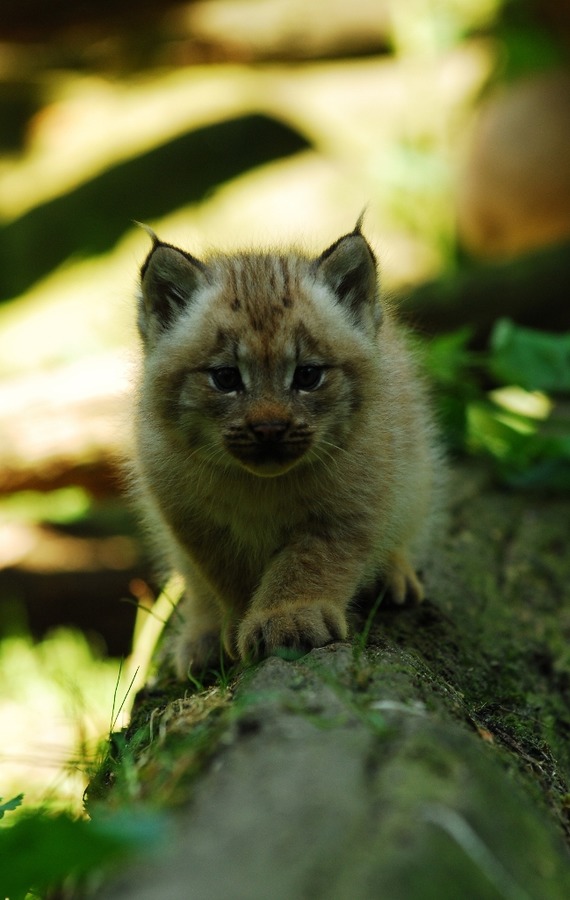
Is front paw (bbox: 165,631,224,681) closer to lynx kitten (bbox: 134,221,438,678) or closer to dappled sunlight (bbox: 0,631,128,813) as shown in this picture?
lynx kitten (bbox: 134,221,438,678)

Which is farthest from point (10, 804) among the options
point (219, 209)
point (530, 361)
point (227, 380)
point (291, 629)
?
point (219, 209)

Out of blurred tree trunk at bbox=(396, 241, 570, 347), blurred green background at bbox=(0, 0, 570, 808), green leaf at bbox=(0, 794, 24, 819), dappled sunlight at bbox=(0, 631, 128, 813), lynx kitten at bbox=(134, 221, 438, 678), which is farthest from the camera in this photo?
blurred tree trunk at bbox=(396, 241, 570, 347)

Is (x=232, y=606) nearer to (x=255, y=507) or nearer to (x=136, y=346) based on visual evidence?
(x=255, y=507)

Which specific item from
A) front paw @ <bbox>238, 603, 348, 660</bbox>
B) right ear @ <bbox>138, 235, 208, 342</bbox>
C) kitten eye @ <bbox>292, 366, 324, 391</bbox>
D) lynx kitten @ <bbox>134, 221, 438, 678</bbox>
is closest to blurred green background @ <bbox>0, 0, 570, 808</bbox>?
right ear @ <bbox>138, 235, 208, 342</bbox>

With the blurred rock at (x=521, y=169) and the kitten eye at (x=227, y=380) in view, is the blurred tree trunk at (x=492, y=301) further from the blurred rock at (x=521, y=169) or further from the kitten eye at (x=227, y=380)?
the kitten eye at (x=227, y=380)

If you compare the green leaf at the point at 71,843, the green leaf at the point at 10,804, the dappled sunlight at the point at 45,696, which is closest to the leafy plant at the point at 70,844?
the green leaf at the point at 71,843

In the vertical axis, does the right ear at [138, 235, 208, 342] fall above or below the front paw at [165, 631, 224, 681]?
above
